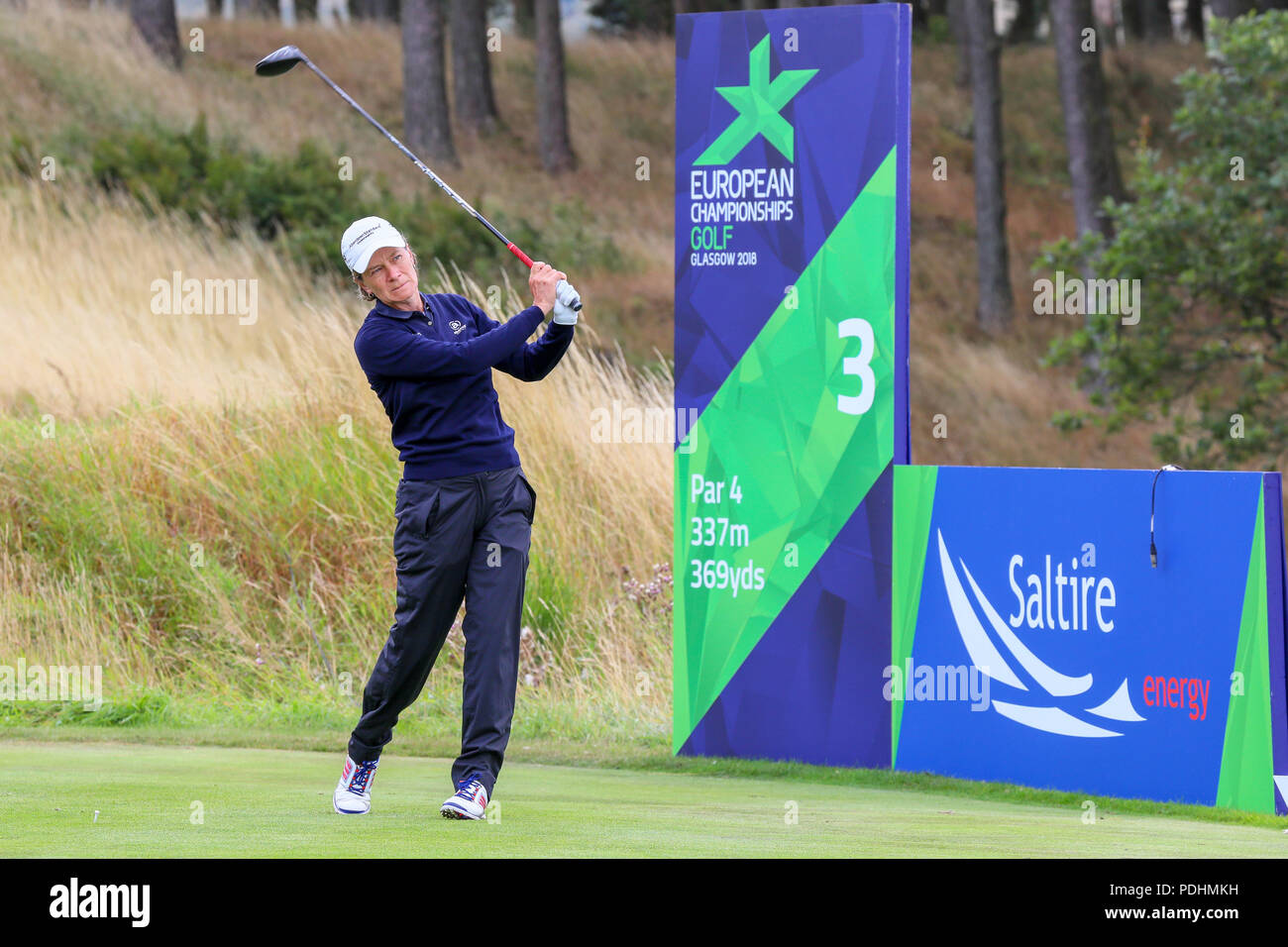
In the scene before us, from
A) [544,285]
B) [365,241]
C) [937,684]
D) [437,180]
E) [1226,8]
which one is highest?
[1226,8]

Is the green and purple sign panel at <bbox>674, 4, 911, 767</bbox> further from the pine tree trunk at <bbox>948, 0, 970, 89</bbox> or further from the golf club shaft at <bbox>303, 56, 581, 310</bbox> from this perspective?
the pine tree trunk at <bbox>948, 0, 970, 89</bbox>

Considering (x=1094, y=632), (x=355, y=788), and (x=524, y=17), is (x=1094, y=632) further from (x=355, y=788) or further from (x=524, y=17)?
(x=524, y=17)

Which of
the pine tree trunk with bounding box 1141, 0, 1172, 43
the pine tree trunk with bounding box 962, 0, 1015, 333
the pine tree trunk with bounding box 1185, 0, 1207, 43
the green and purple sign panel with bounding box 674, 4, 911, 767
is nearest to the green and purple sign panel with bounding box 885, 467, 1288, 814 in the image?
the green and purple sign panel with bounding box 674, 4, 911, 767

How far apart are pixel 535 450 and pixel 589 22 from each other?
3925 centimetres

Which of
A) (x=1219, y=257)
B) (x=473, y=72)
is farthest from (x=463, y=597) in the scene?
(x=473, y=72)

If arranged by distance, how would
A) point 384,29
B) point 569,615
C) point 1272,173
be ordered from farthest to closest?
point 384,29, point 1272,173, point 569,615

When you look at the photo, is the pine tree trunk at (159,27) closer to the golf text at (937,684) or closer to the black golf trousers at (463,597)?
the golf text at (937,684)

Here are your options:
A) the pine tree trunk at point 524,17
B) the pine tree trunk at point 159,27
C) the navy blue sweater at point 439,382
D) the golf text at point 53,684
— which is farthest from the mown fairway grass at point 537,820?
the pine tree trunk at point 524,17

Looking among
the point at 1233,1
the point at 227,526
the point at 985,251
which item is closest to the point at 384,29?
the point at 985,251

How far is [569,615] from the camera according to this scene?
1102 cm

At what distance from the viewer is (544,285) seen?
5.85 meters

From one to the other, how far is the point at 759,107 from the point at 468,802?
3791mm

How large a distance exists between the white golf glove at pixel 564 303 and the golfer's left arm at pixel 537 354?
0.12 meters

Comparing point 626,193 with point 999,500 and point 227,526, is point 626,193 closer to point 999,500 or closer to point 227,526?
point 227,526
